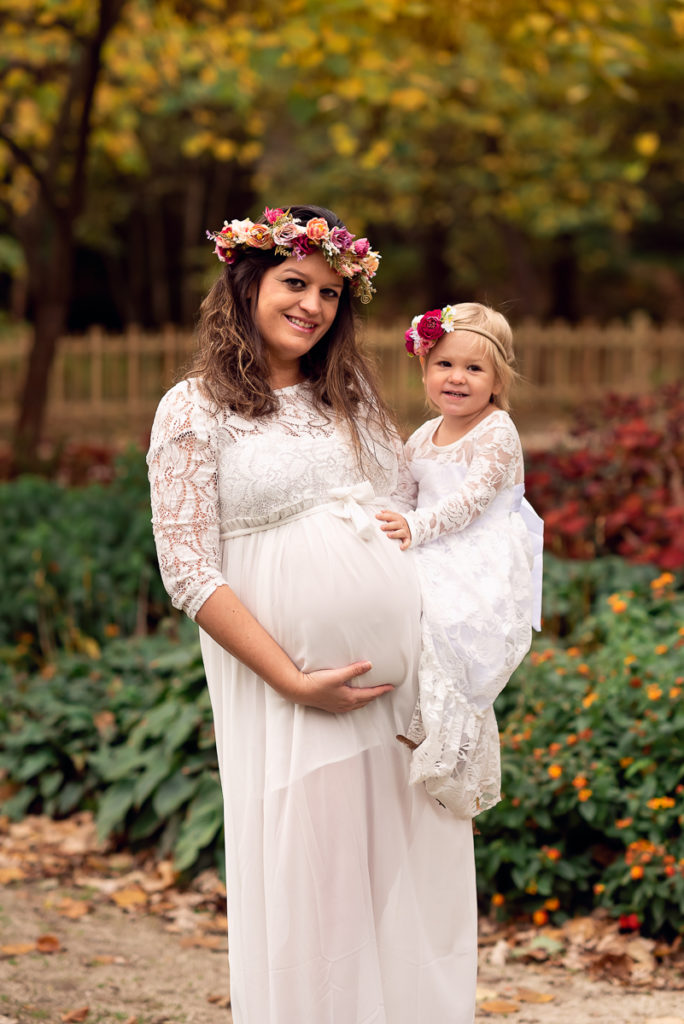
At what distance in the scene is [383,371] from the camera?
52.2 feet

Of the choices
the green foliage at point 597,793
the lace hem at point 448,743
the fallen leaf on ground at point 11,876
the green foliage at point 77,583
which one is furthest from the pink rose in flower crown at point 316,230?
the green foliage at point 77,583

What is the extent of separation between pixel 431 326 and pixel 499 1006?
2035 millimetres

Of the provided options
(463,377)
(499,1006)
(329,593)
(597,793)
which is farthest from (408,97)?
(329,593)

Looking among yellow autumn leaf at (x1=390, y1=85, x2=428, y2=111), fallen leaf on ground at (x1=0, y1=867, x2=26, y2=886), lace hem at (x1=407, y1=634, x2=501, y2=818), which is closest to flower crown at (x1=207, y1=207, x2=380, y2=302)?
lace hem at (x1=407, y1=634, x2=501, y2=818)

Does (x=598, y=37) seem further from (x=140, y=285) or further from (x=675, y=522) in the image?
(x=140, y=285)

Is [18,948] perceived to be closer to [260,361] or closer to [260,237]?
[260,361]

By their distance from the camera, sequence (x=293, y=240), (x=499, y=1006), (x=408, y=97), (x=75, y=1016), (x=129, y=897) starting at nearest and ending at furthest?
1. (x=293, y=240)
2. (x=75, y=1016)
3. (x=499, y=1006)
4. (x=129, y=897)
5. (x=408, y=97)

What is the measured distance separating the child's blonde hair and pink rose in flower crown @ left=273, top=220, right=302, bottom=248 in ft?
1.36

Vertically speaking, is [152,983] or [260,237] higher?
A: [260,237]

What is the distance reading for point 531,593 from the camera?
2.61m

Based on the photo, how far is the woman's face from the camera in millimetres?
2510

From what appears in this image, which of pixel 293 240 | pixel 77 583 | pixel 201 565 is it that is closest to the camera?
pixel 201 565

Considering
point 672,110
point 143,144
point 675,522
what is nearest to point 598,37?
point 675,522

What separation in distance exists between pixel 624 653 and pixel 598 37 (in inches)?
174
